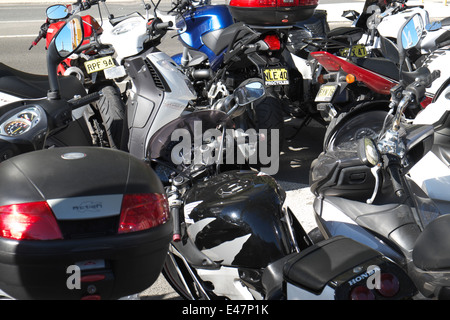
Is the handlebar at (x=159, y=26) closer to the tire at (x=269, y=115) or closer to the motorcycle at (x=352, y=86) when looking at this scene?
the tire at (x=269, y=115)

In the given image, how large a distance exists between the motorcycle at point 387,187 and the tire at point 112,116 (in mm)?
2371

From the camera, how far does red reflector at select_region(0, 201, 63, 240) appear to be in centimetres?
177

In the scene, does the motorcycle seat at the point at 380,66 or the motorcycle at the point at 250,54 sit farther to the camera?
the motorcycle at the point at 250,54

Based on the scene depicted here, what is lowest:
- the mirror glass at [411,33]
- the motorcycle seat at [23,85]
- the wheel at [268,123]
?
the wheel at [268,123]

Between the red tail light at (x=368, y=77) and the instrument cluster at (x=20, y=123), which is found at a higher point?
the instrument cluster at (x=20, y=123)

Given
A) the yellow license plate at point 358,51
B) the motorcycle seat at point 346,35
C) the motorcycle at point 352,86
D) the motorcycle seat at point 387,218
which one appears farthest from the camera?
the motorcycle seat at point 346,35

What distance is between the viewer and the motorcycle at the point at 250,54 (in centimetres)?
534

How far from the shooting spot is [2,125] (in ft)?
9.46

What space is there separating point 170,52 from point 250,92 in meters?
7.87

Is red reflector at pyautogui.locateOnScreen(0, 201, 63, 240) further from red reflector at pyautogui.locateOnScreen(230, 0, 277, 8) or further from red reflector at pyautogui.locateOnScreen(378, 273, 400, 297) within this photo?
red reflector at pyautogui.locateOnScreen(230, 0, 277, 8)

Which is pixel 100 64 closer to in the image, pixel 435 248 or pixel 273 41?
pixel 273 41

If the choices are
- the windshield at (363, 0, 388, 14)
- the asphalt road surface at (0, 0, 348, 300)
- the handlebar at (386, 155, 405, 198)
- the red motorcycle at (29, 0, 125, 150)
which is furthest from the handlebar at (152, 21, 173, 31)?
the windshield at (363, 0, 388, 14)

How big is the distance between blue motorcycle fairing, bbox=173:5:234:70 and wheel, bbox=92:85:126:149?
0.96 m

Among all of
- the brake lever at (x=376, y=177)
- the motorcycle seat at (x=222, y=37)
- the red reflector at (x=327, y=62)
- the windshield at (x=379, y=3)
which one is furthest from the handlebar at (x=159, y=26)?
the windshield at (x=379, y=3)
